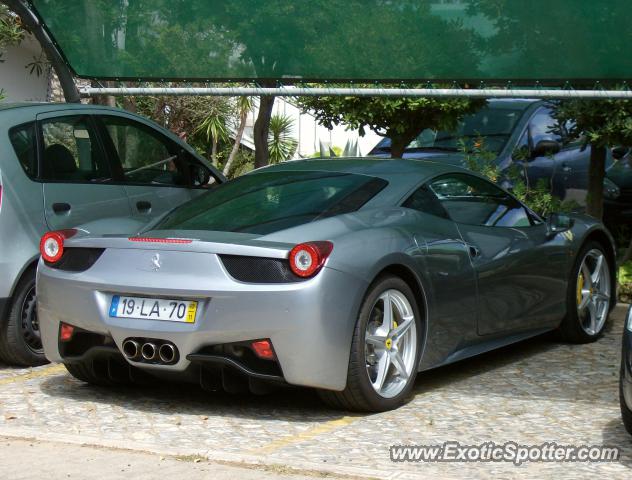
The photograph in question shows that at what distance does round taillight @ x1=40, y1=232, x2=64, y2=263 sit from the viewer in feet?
21.4

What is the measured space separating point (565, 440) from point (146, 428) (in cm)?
216

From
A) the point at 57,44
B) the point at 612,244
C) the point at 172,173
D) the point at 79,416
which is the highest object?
the point at 57,44

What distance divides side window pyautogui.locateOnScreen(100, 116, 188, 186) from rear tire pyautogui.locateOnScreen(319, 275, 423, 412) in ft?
9.30

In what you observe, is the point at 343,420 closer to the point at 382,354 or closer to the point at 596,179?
the point at 382,354

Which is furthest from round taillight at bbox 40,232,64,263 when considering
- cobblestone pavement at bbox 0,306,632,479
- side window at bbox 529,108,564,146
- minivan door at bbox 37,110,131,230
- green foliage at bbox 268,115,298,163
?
green foliage at bbox 268,115,298,163

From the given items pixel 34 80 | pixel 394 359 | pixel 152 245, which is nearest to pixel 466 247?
pixel 394 359

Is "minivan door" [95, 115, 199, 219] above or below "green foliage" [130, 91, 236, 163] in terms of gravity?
below

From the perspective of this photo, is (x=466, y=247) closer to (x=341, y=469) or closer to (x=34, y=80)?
(x=341, y=469)

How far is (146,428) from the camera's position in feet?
19.6

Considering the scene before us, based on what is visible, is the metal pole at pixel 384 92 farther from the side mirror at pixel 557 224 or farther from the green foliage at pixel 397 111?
the green foliage at pixel 397 111

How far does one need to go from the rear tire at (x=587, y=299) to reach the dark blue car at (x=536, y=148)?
409 cm
